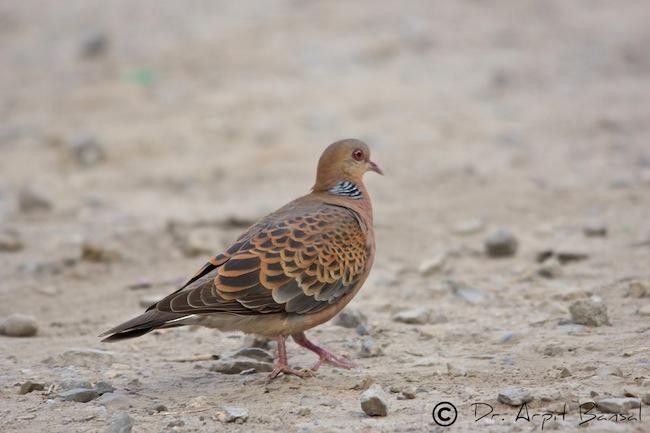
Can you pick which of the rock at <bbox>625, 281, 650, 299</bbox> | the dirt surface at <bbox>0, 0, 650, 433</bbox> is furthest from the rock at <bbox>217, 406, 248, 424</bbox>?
the rock at <bbox>625, 281, 650, 299</bbox>

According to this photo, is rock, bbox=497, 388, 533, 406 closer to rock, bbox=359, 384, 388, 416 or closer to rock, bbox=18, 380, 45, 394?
rock, bbox=359, 384, 388, 416

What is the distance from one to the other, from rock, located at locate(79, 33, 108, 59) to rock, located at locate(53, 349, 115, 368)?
8218mm

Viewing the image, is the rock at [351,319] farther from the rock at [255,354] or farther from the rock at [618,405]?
the rock at [618,405]

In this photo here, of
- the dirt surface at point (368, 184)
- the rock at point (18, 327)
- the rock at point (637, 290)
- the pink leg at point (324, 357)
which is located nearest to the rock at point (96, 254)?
the dirt surface at point (368, 184)

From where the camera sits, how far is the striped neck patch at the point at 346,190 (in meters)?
6.21

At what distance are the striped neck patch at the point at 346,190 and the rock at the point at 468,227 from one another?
84.4 inches

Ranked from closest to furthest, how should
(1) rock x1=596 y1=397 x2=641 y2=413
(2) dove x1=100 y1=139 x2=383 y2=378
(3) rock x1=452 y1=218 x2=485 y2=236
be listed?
(1) rock x1=596 y1=397 x2=641 y2=413 → (2) dove x1=100 y1=139 x2=383 y2=378 → (3) rock x1=452 y1=218 x2=485 y2=236

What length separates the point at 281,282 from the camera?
5.37 meters

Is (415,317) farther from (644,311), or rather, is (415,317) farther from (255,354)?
(644,311)

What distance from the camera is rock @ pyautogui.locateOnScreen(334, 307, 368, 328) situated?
249 inches

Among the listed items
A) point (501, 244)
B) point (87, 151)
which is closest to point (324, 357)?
point (501, 244)

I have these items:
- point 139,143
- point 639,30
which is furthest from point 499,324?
point 639,30

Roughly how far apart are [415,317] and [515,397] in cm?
161

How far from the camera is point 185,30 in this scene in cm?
1397
